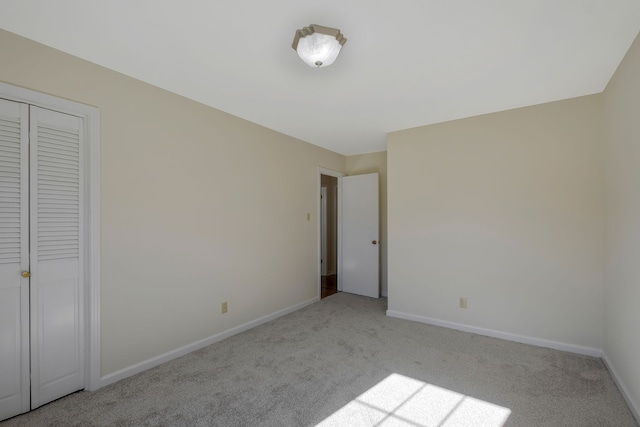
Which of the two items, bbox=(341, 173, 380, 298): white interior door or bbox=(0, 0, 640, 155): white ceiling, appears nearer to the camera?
bbox=(0, 0, 640, 155): white ceiling

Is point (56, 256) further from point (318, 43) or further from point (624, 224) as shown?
point (624, 224)

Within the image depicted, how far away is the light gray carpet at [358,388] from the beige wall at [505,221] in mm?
386

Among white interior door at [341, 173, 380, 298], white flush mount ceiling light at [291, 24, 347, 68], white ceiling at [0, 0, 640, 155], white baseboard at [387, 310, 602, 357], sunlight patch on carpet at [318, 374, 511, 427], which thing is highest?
white ceiling at [0, 0, 640, 155]

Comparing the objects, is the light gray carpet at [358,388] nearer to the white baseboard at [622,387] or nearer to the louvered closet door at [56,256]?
the white baseboard at [622,387]

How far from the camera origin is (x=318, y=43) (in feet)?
5.68

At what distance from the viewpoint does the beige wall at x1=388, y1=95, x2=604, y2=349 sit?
269 cm

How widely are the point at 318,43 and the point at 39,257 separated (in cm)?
237

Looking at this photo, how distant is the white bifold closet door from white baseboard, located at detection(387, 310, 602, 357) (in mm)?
3322

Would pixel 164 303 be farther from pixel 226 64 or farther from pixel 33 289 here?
pixel 226 64

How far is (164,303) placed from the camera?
102 inches

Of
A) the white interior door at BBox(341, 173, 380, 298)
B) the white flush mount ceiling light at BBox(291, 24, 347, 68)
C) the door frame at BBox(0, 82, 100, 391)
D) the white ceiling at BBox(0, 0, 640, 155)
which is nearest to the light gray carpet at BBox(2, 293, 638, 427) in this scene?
the door frame at BBox(0, 82, 100, 391)

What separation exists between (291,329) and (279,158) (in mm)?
2178

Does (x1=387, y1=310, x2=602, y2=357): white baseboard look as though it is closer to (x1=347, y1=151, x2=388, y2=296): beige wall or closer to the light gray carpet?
the light gray carpet

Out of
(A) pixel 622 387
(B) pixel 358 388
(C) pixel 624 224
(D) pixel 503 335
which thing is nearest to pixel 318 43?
(B) pixel 358 388
